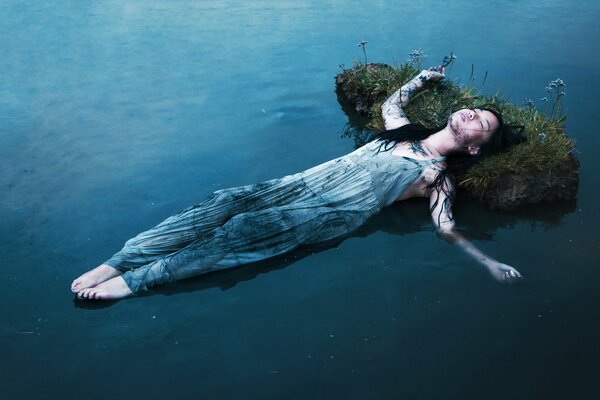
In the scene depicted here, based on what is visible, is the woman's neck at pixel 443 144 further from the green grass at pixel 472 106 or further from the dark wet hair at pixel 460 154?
the green grass at pixel 472 106

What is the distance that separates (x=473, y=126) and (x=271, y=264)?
1702 mm

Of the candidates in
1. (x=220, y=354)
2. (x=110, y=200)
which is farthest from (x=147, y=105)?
(x=220, y=354)

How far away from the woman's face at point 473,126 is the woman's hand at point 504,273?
3.11 feet

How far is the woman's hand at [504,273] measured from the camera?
13.3 feet

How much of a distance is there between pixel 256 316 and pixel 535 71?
4.46 m

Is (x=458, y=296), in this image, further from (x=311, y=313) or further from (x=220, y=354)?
(x=220, y=354)

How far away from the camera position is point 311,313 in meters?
3.88

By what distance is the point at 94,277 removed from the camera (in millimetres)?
3973

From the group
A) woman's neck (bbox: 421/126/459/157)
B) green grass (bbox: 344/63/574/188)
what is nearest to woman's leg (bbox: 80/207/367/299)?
woman's neck (bbox: 421/126/459/157)

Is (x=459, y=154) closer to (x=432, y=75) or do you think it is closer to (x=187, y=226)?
(x=432, y=75)

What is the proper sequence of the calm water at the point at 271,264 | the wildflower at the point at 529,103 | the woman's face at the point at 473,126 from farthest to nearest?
the wildflower at the point at 529,103, the woman's face at the point at 473,126, the calm water at the point at 271,264

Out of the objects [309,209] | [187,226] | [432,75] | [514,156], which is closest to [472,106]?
[432,75]

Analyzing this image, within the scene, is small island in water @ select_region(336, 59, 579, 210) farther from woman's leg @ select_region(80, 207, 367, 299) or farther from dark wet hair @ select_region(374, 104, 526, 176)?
woman's leg @ select_region(80, 207, 367, 299)

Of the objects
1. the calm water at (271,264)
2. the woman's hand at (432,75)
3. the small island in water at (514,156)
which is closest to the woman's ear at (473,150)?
the small island in water at (514,156)
